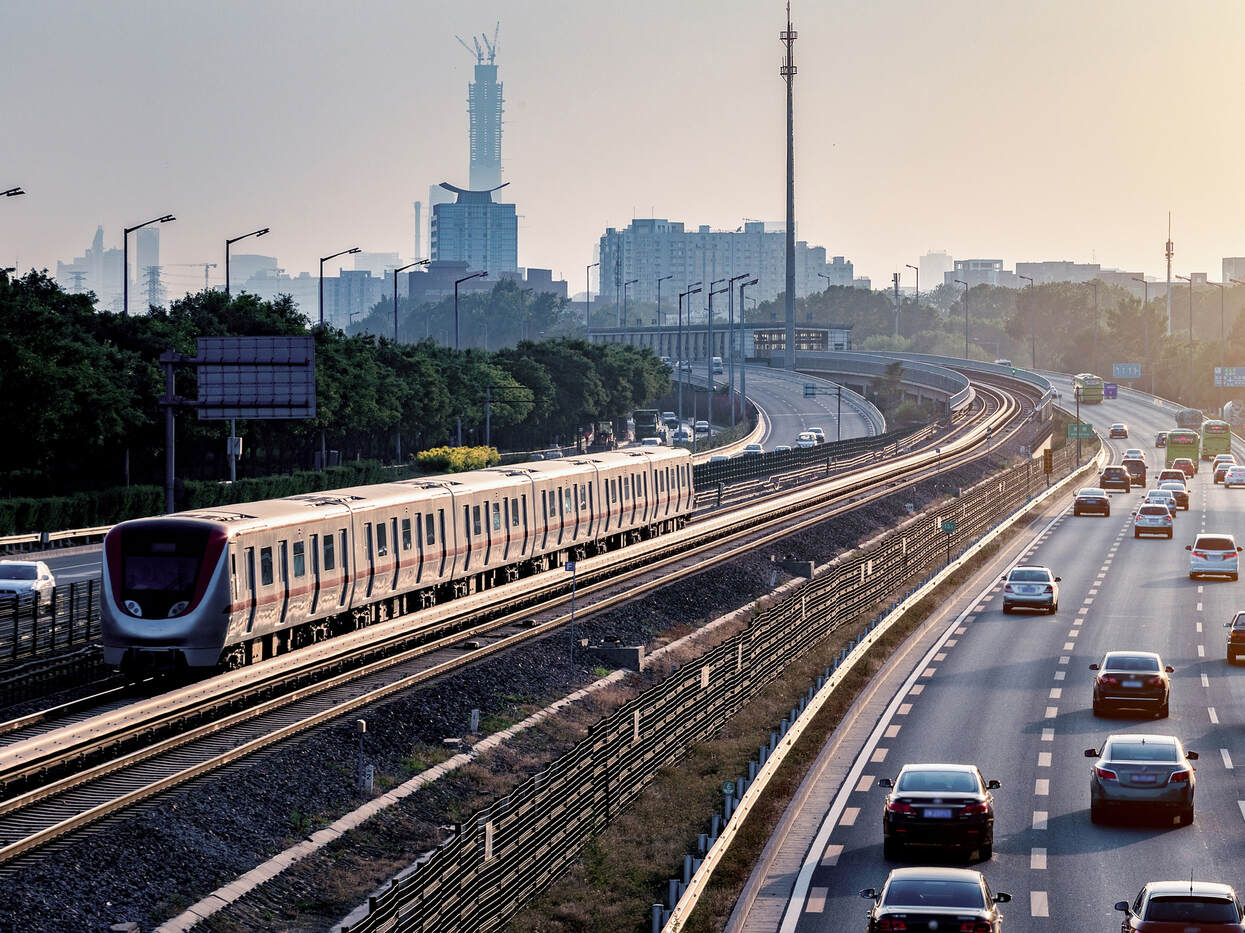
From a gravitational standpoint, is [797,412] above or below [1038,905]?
above

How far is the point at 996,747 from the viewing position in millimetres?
34938

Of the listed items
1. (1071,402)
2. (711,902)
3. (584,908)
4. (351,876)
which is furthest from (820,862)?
(1071,402)

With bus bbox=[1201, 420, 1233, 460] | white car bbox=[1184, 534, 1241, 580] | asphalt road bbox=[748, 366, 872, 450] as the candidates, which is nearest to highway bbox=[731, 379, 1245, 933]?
white car bbox=[1184, 534, 1241, 580]

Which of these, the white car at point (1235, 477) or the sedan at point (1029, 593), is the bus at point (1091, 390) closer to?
the white car at point (1235, 477)

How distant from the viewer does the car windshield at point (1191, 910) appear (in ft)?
64.8

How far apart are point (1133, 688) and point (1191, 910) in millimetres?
18364

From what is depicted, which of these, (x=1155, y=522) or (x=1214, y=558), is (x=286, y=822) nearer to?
(x=1214, y=558)

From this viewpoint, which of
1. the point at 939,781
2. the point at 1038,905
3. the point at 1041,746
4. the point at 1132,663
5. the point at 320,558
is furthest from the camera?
the point at 1132,663

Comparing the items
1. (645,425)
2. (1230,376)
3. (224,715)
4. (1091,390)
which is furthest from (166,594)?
(1230,376)

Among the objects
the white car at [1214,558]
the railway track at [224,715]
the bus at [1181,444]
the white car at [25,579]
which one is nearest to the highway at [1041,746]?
the white car at [1214,558]

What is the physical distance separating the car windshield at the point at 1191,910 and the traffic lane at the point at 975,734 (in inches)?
121

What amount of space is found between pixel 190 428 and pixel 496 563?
3089 cm

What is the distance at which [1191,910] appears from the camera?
19891 millimetres

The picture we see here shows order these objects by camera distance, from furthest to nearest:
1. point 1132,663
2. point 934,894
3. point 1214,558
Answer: point 1214,558 → point 1132,663 → point 934,894
